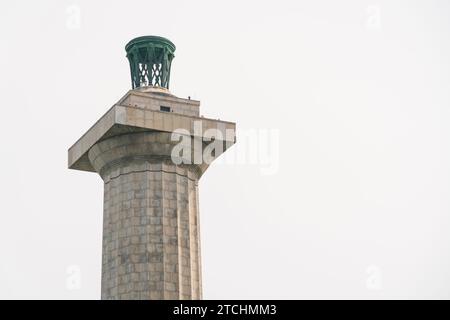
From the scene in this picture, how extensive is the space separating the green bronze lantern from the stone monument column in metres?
1.22

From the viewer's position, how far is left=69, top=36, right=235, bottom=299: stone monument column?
4662 cm

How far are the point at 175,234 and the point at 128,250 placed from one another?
2.36 metres

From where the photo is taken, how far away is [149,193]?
4781 cm

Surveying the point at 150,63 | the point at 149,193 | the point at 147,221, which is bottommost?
the point at 147,221

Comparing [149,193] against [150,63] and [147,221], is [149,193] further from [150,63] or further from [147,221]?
[150,63]

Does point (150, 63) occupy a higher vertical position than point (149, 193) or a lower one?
higher

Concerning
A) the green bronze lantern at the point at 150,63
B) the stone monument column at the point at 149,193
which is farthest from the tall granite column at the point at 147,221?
the green bronze lantern at the point at 150,63

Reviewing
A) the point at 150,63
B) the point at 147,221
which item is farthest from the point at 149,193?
the point at 150,63

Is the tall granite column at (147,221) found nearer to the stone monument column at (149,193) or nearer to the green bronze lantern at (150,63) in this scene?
the stone monument column at (149,193)

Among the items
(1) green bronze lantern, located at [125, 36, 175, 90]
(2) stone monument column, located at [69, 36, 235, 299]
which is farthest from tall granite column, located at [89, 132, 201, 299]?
(1) green bronze lantern, located at [125, 36, 175, 90]

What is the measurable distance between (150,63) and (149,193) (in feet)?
25.5
